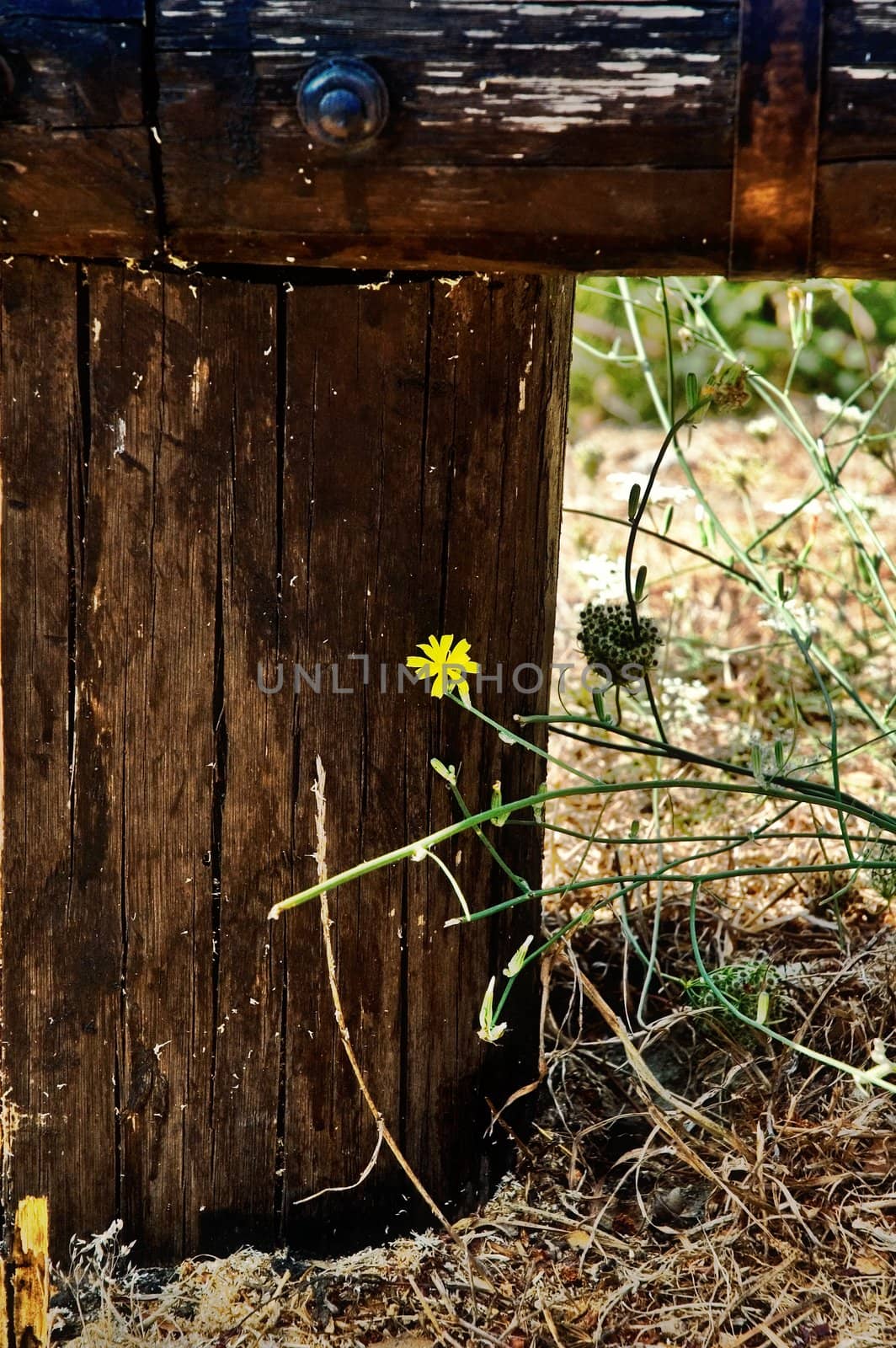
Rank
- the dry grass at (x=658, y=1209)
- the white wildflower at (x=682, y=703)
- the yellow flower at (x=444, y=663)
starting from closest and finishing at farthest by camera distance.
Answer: the yellow flower at (x=444, y=663) → the dry grass at (x=658, y=1209) → the white wildflower at (x=682, y=703)

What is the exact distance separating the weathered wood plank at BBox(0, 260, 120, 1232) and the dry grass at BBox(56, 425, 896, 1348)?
17 centimetres

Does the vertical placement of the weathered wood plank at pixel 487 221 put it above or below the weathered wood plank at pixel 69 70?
below

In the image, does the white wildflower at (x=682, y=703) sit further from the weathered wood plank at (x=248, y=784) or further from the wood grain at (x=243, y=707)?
the weathered wood plank at (x=248, y=784)

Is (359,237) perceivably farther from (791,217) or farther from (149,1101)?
(149,1101)

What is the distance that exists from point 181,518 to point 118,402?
0.15 metres

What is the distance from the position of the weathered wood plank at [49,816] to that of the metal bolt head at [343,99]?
0.39 meters

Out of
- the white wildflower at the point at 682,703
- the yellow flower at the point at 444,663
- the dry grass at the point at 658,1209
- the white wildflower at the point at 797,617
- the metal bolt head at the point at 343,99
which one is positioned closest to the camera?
the metal bolt head at the point at 343,99

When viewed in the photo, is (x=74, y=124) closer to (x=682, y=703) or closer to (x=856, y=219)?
(x=856, y=219)

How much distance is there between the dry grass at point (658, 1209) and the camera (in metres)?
1.83

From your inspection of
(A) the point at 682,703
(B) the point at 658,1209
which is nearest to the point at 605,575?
(A) the point at 682,703

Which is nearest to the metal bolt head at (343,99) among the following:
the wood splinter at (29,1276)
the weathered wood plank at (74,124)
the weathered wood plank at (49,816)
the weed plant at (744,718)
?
the weathered wood plank at (74,124)

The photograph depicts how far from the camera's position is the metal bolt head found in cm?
139

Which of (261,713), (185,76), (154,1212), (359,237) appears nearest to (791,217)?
(359,237)

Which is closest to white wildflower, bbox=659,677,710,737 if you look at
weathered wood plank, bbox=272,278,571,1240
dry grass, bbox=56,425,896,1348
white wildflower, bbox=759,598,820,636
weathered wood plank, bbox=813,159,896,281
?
white wildflower, bbox=759,598,820,636
